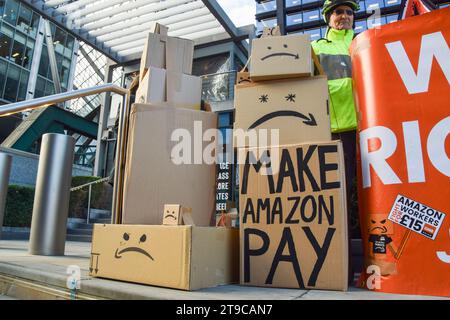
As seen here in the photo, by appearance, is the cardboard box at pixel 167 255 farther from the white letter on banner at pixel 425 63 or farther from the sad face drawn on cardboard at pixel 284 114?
the white letter on banner at pixel 425 63

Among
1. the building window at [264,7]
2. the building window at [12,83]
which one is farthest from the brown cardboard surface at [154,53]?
the building window at [12,83]

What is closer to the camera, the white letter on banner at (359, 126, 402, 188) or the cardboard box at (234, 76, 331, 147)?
the white letter on banner at (359, 126, 402, 188)

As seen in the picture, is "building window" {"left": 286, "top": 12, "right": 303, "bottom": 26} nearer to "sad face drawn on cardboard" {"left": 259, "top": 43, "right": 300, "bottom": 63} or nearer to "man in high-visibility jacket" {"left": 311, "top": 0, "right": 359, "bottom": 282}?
"man in high-visibility jacket" {"left": 311, "top": 0, "right": 359, "bottom": 282}

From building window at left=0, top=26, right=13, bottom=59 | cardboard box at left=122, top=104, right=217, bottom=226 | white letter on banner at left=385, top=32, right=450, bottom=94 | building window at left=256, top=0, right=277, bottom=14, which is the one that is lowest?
cardboard box at left=122, top=104, right=217, bottom=226

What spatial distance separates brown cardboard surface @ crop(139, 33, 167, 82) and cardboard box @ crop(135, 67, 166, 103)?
125mm

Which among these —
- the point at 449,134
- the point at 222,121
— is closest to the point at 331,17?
the point at 449,134

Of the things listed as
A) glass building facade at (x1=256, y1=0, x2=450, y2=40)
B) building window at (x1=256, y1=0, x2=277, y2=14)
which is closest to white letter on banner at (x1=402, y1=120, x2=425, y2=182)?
glass building facade at (x1=256, y1=0, x2=450, y2=40)

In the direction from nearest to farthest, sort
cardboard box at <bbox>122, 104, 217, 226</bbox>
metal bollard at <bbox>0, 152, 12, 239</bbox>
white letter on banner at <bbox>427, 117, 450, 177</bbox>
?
white letter on banner at <bbox>427, 117, 450, 177</bbox>, cardboard box at <bbox>122, 104, 217, 226</bbox>, metal bollard at <bbox>0, 152, 12, 239</bbox>

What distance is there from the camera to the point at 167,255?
1490 mm

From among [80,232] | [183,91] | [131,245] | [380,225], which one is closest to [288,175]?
[380,225]

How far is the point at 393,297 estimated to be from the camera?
52.7 inches

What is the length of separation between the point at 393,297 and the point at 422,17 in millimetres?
1185

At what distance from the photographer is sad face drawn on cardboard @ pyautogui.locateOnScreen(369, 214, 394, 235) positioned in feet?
4.92

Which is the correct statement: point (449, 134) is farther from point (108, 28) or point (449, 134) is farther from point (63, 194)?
point (108, 28)
